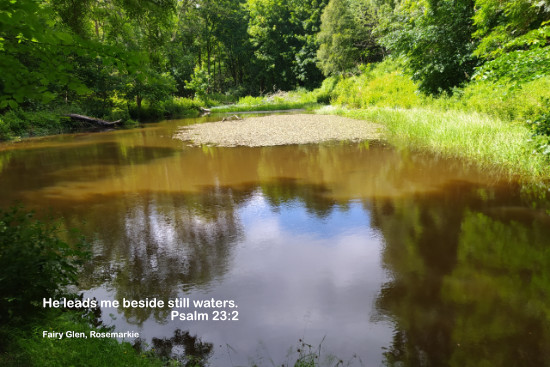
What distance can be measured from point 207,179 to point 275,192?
166cm

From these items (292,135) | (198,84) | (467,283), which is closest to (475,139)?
(467,283)

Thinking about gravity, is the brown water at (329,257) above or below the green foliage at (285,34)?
below

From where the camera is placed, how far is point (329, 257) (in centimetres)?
366

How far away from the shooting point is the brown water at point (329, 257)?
2.44 metres

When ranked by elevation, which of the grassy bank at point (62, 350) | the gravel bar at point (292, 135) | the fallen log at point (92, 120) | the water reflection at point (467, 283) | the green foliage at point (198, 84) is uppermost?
the green foliage at point (198, 84)

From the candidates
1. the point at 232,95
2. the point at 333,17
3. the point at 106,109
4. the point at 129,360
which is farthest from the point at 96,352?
the point at 232,95

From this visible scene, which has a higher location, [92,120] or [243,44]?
[243,44]

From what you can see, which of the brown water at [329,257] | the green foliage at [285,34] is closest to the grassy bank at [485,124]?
the brown water at [329,257]

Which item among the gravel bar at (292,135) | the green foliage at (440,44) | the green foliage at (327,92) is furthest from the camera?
the green foliage at (327,92)

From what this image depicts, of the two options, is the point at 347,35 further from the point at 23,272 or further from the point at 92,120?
the point at 23,272

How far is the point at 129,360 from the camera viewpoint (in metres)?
2.06

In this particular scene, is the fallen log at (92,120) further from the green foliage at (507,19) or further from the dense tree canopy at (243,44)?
the green foliage at (507,19)

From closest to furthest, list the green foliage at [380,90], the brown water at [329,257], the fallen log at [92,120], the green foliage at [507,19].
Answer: the brown water at [329,257] < the green foliage at [507,19] < the green foliage at [380,90] < the fallen log at [92,120]

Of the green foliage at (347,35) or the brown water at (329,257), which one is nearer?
the brown water at (329,257)
